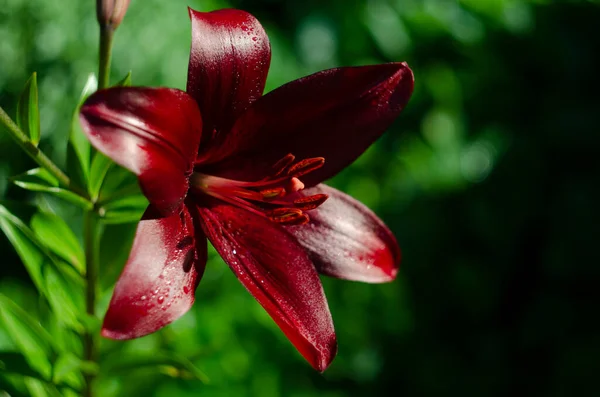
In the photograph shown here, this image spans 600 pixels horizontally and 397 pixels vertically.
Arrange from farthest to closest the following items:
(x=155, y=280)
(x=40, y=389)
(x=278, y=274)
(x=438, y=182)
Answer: (x=438, y=182), (x=40, y=389), (x=278, y=274), (x=155, y=280)

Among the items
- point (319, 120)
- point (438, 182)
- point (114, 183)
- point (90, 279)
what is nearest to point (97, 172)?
point (114, 183)

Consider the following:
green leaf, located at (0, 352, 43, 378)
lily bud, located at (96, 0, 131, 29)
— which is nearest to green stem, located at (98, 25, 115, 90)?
lily bud, located at (96, 0, 131, 29)

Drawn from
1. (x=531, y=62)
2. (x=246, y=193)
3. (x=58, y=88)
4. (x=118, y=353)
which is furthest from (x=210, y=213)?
(x=531, y=62)

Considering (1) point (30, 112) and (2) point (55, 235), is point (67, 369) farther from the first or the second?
(1) point (30, 112)

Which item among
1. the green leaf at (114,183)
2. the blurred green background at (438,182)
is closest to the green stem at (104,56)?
the green leaf at (114,183)

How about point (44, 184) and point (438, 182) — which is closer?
point (44, 184)

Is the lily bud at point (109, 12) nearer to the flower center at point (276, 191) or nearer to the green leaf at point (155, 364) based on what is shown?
the flower center at point (276, 191)
